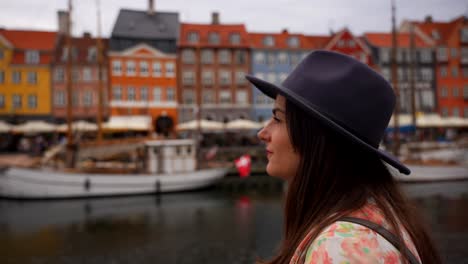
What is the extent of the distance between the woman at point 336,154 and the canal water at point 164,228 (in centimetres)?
758

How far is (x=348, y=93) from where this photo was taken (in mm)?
1068

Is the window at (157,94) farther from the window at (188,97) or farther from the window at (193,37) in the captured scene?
the window at (193,37)

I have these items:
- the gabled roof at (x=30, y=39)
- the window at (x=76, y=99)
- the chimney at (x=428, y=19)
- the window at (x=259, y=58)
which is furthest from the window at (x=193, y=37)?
the chimney at (x=428, y=19)

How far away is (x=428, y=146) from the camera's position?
27109 mm

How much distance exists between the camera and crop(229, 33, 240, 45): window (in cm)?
3941

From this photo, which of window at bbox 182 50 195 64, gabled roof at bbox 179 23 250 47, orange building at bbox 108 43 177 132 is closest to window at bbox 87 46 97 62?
orange building at bbox 108 43 177 132

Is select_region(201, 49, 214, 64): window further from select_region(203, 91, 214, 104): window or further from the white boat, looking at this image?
the white boat

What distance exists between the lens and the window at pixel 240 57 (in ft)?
128

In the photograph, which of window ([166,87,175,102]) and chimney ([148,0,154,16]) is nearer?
window ([166,87,175,102])

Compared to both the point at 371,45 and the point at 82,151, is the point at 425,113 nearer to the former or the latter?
the point at 371,45

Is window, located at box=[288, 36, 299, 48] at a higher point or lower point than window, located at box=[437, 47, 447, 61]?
higher

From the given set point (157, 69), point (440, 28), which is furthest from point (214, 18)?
point (440, 28)

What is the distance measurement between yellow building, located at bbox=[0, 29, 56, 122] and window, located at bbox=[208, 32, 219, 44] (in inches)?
546

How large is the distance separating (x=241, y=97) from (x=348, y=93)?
3803 cm
